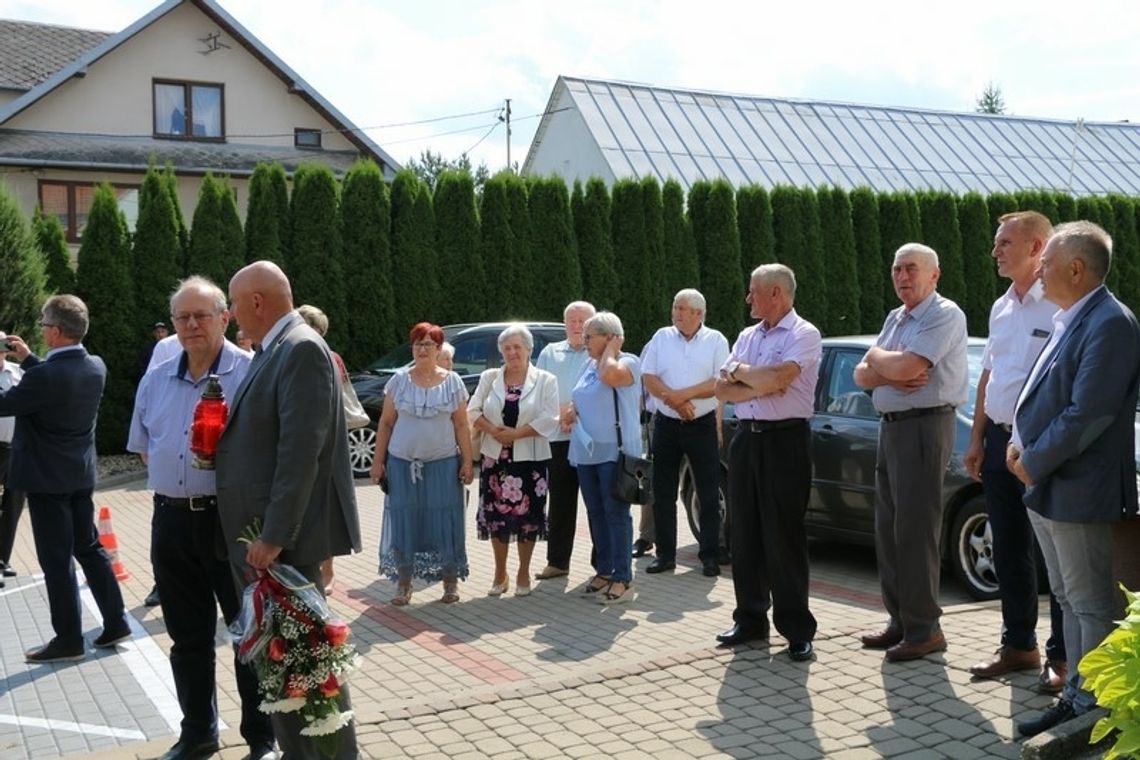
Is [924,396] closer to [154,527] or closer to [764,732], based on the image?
[764,732]

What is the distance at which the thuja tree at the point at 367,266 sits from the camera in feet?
60.3

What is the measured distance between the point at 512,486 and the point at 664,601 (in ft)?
4.56

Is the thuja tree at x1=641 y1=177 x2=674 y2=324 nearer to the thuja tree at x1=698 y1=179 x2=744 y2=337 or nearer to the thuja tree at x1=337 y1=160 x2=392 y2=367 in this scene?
the thuja tree at x1=698 y1=179 x2=744 y2=337

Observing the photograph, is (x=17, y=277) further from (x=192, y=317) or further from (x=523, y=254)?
(x=192, y=317)

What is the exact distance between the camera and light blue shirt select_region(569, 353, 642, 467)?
27.3 feet

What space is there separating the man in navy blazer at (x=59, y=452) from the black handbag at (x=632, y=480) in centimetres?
338

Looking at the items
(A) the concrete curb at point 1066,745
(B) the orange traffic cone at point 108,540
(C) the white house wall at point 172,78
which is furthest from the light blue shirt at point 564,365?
(C) the white house wall at point 172,78

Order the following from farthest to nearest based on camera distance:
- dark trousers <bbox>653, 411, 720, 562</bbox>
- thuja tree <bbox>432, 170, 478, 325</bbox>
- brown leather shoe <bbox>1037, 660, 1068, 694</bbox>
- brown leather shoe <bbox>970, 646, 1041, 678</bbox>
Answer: thuja tree <bbox>432, 170, 478, 325</bbox>, dark trousers <bbox>653, 411, 720, 562</bbox>, brown leather shoe <bbox>970, 646, 1041, 678</bbox>, brown leather shoe <bbox>1037, 660, 1068, 694</bbox>

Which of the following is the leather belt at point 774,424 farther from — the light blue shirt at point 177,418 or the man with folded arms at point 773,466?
the light blue shirt at point 177,418

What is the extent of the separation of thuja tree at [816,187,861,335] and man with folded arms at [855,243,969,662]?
665 inches

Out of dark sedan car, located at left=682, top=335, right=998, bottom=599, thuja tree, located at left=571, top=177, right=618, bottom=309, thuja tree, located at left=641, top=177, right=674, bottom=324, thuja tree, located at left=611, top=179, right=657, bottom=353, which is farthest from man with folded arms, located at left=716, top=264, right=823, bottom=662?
thuja tree, located at left=641, top=177, right=674, bottom=324

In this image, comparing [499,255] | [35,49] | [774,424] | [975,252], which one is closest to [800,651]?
[774,424]

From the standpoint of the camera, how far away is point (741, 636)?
657cm

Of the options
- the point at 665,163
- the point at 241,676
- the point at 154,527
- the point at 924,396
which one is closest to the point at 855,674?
the point at 924,396
